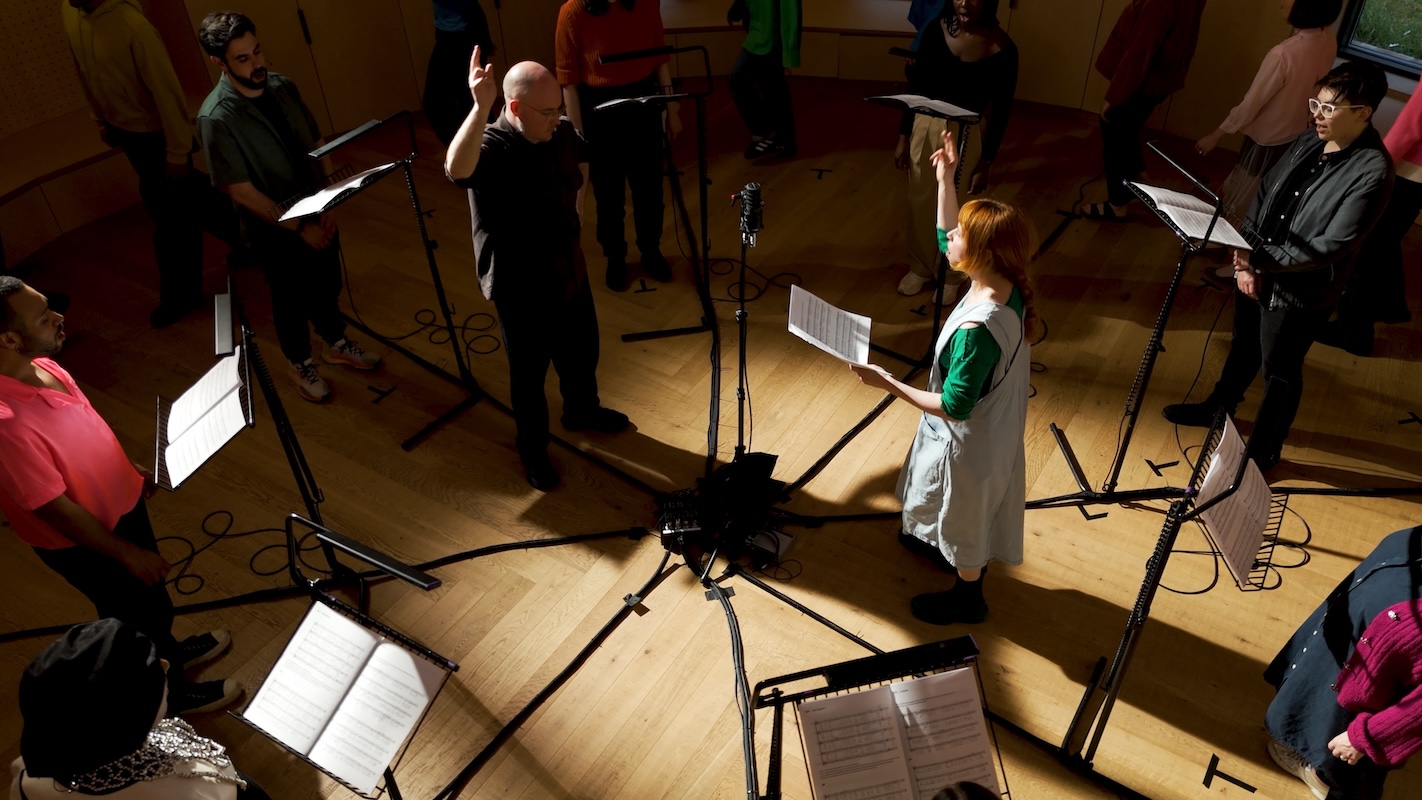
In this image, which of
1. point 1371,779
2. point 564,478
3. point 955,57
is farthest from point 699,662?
point 955,57

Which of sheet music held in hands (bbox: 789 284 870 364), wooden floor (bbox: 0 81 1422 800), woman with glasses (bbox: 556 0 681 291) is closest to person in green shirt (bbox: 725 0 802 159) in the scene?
wooden floor (bbox: 0 81 1422 800)

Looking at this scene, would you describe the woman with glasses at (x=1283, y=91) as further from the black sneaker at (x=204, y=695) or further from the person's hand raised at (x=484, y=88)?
the black sneaker at (x=204, y=695)

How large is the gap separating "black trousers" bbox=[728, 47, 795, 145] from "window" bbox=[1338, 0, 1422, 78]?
306cm

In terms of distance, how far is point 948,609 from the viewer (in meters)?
3.20

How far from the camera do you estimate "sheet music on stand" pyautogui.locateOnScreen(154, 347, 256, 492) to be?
249 cm

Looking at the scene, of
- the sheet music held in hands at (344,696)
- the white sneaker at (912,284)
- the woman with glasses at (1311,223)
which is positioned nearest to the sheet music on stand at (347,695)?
the sheet music held in hands at (344,696)

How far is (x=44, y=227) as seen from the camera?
17.4 ft

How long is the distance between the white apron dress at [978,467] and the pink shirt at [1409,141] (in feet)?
7.85

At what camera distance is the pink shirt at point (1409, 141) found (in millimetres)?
3959

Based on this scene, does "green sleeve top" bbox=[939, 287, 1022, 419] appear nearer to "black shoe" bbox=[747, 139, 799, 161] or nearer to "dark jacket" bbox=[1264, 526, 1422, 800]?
"dark jacket" bbox=[1264, 526, 1422, 800]

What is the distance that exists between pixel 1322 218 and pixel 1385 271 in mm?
1517

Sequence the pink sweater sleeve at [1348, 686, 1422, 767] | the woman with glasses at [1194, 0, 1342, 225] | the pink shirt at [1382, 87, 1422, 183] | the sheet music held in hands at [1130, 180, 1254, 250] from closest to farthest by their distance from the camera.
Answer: the pink sweater sleeve at [1348, 686, 1422, 767] → the sheet music held in hands at [1130, 180, 1254, 250] → the pink shirt at [1382, 87, 1422, 183] → the woman with glasses at [1194, 0, 1342, 225]

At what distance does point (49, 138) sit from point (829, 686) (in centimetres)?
568

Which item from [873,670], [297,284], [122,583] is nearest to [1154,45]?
[873,670]
